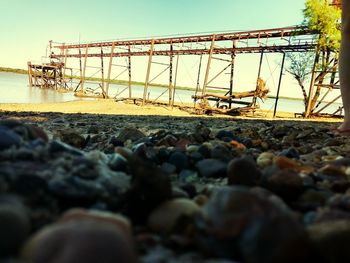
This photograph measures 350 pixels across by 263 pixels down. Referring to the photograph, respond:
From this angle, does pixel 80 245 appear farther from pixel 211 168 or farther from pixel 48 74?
pixel 48 74

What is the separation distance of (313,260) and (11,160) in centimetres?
122

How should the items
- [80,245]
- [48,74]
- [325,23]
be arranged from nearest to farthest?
[80,245] → [325,23] → [48,74]

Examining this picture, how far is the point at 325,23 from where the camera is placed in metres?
16.3

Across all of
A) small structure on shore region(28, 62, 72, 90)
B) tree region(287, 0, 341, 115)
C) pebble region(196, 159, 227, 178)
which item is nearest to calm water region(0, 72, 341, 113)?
small structure on shore region(28, 62, 72, 90)

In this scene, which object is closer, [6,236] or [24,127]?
[6,236]

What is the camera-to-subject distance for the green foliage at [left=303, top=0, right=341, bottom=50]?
52.9 feet

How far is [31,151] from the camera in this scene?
5.41ft

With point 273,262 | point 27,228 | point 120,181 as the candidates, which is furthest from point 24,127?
point 273,262

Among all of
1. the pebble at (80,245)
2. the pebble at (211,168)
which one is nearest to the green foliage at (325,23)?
the pebble at (211,168)

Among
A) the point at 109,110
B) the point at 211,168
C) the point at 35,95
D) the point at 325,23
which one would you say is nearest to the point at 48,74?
the point at 35,95

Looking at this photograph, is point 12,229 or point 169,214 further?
point 169,214

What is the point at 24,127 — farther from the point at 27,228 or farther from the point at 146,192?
the point at 27,228

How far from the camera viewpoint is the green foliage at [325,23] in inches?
634

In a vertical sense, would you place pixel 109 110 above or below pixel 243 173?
below
